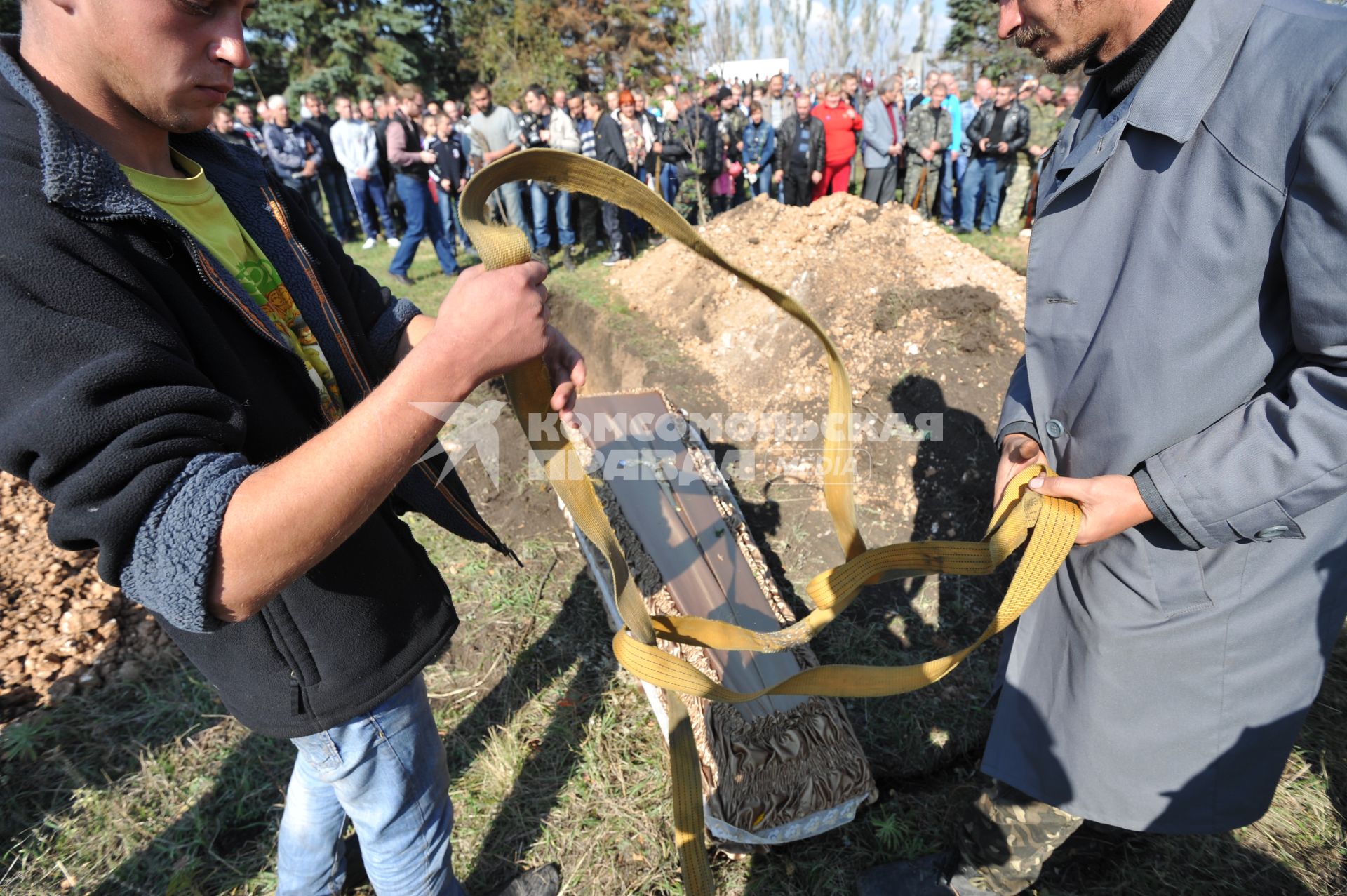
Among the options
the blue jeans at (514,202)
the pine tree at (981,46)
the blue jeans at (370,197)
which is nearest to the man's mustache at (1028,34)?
the blue jeans at (514,202)

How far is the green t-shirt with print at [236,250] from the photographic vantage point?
1163 millimetres

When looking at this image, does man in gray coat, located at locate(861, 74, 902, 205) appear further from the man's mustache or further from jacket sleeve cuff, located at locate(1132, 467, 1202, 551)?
jacket sleeve cuff, located at locate(1132, 467, 1202, 551)

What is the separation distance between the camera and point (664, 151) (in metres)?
9.58

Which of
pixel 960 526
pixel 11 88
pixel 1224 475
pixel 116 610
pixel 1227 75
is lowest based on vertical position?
pixel 960 526

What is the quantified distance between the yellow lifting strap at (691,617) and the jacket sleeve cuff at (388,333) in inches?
18.8

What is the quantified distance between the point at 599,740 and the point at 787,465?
230cm

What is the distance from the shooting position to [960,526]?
384cm

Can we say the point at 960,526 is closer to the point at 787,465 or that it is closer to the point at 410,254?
the point at 787,465

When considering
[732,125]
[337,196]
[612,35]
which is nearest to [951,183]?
Result: [732,125]

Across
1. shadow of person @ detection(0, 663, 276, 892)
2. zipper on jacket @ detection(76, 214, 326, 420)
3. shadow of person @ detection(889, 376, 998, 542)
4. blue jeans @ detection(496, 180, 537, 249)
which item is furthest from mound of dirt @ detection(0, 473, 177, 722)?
blue jeans @ detection(496, 180, 537, 249)

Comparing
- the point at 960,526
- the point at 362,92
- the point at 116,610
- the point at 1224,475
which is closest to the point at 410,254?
the point at 116,610

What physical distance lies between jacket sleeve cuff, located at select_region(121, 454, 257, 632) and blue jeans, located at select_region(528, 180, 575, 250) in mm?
8380

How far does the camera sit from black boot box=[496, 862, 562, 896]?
2.21 metres

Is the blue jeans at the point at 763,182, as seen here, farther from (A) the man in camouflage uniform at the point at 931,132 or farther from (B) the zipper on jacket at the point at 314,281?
(B) the zipper on jacket at the point at 314,281
